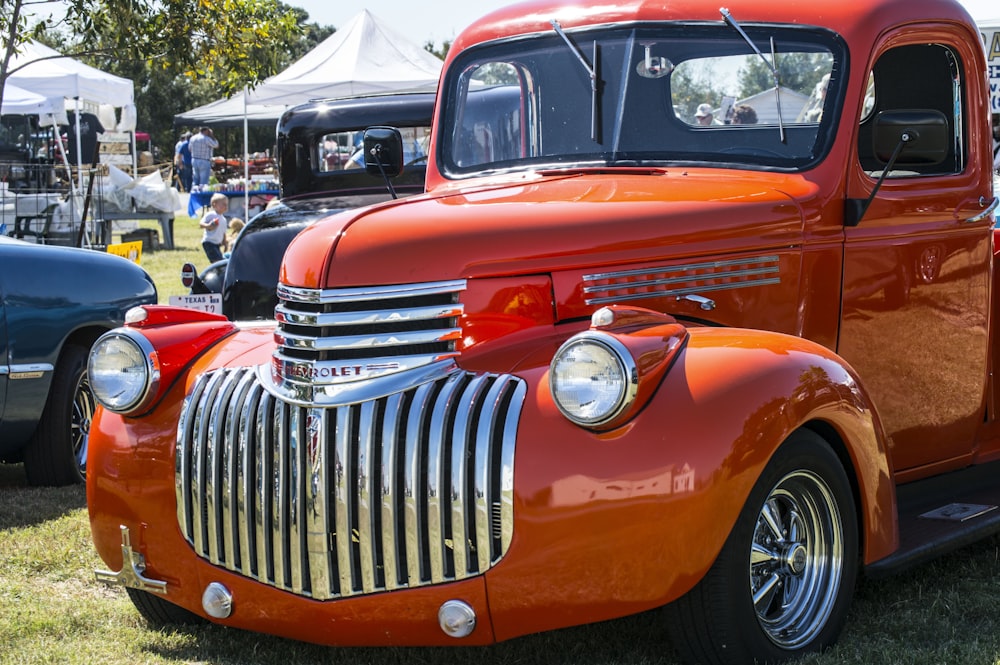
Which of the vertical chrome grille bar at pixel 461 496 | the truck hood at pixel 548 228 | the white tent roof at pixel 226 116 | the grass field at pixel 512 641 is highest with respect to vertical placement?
the truck hood at pixel 548 228

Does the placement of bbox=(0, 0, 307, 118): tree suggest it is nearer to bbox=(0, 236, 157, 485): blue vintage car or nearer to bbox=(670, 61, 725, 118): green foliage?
bbox=(0, 236, 157, 485): blue vintage car

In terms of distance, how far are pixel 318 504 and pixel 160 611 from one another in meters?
1.02

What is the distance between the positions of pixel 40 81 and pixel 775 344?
17.9m

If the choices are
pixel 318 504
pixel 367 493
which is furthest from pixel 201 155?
pixel 367 493

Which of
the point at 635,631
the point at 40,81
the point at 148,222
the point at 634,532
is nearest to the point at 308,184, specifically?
the point at 635,631

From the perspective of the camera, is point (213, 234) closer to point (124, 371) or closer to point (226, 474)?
point (124, 371)

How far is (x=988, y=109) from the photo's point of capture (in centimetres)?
489

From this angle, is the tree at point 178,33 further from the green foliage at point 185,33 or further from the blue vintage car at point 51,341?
the blue vintage car at point 51,341

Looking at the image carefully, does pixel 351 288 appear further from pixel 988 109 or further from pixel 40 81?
pixel 40 81

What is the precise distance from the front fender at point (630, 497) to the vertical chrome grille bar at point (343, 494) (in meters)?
0.40

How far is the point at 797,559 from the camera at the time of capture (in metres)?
3.77

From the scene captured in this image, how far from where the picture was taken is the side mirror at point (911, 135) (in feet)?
13.9

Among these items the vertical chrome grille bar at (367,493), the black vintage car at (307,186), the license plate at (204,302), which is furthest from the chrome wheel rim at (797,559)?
the black vintage car at (307,186)

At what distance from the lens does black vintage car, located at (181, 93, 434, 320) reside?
896 cm
